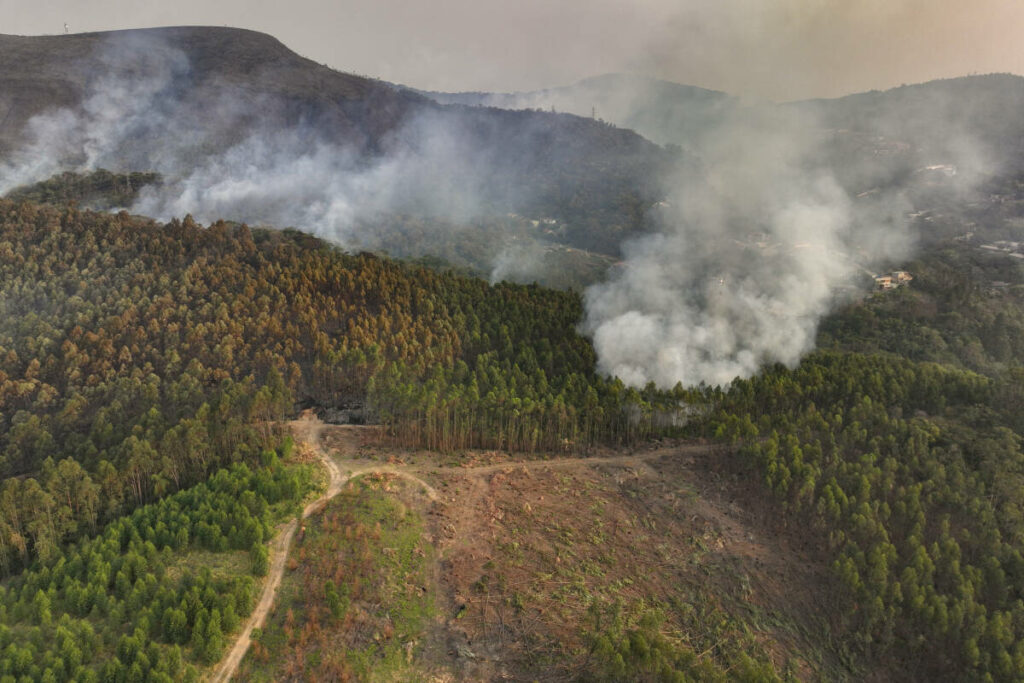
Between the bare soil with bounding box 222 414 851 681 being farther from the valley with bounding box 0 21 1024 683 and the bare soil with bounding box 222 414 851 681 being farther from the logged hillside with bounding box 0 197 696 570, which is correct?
the logged hillside with bounding box 0 197 696 570

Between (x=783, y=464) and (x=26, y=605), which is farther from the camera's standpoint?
(x=783, y=464)

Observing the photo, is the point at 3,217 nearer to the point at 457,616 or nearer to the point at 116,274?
the point at 116,274

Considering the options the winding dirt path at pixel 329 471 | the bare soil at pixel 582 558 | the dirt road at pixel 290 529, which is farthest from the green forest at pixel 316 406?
the bare soil at pixel 582 558

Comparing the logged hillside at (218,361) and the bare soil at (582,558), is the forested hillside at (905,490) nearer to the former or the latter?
the bare soil at (582,558)

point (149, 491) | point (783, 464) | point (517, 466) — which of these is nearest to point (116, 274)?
point (149, 491)

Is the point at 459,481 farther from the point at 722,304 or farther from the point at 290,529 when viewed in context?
the point at 722,304
